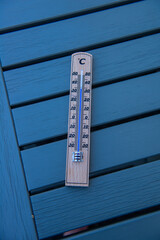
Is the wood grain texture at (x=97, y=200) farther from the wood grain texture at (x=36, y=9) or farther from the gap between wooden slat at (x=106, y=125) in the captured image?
the wood grain texture at (x=36, y=9)

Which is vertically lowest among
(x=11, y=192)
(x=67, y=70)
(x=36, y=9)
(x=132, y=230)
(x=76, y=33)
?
(x=132, y=230)

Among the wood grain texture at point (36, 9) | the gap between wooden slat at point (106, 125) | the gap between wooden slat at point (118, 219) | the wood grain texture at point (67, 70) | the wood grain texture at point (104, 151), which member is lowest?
the gap between wooden slat at point (118, 219)

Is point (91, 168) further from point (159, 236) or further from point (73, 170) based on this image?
point (159, 236)

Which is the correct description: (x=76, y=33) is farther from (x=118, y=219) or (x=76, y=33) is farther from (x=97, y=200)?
(x=118, y=219)

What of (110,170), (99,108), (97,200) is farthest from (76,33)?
(97,200)

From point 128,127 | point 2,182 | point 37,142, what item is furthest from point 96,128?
point 2,182

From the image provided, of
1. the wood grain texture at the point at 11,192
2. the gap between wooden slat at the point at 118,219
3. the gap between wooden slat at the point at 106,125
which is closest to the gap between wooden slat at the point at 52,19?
the wood grain texture at the point at 11,192
